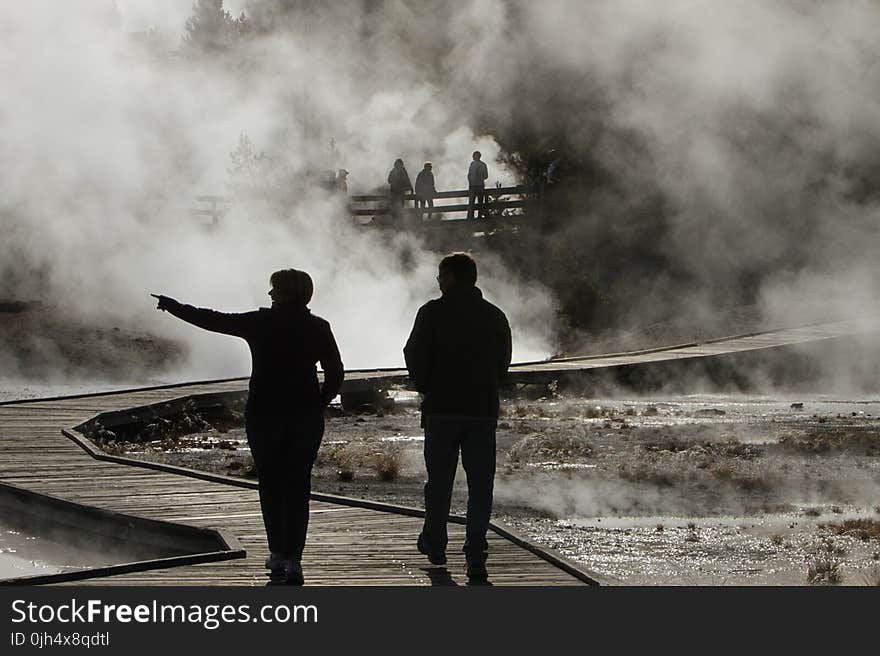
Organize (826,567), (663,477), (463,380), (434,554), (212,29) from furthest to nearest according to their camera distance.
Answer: (212,29) → (663,477) → (826,567) → (434,554) → (463,380)

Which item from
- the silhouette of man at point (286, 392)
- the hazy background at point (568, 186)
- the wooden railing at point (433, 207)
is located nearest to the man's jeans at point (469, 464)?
the silhouette of man at point (286, 392)

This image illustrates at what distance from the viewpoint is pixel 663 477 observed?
11.8m

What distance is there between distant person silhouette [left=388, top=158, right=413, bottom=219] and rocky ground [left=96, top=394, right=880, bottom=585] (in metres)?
12.2

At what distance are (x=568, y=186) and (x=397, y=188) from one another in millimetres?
3228

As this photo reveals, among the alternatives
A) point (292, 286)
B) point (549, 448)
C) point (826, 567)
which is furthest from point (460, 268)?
point (549, 448)

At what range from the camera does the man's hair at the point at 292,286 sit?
7102 mm

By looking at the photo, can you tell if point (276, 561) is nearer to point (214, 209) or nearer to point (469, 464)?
point (469, 464)

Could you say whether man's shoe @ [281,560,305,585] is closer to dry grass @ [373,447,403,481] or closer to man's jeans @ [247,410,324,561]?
man's jeans @ [247,410,324,561]

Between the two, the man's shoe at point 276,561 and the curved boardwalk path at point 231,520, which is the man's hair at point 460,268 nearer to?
the curved boardwalk path at point 231,520

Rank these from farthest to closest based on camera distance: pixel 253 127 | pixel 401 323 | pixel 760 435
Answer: pixel 253 127 → pixel 401 323 → pixel 760 435
